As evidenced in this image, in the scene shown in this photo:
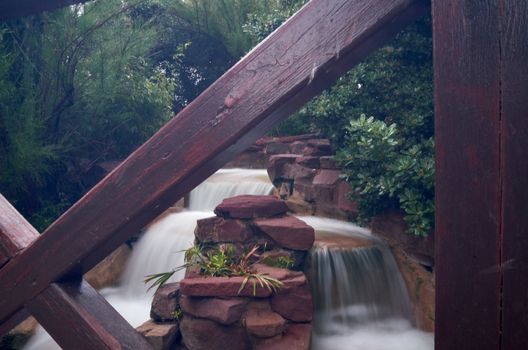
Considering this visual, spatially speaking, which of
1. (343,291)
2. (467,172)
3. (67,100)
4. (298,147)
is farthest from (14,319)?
(298,147)

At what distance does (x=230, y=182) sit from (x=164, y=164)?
6.15 m

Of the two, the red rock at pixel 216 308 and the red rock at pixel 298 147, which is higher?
the red rock at pixel 298 147

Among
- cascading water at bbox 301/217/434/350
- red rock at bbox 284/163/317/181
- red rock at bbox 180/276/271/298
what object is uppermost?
red rock at bbox 284/163/317/181

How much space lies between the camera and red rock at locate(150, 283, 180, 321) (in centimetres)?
374

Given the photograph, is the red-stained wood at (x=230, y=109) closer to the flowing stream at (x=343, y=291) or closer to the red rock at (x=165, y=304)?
the red rock at (x=165, y=304)

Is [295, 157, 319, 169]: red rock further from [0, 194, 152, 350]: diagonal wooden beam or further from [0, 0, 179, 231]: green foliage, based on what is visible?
[0, 194, 152, 350]: diagonal wooden beam

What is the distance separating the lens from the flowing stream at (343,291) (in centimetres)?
410

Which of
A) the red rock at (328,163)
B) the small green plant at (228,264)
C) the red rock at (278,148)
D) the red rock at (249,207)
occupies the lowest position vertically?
the small green plant at (228,264)

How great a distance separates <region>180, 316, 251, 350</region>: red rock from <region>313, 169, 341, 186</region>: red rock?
2932 mm

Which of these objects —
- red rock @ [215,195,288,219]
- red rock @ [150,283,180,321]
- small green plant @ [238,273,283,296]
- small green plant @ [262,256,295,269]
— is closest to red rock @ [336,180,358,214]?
red rock @ [215,195,288,219]

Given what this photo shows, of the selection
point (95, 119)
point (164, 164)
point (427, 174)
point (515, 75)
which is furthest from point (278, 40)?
point (95, 119)

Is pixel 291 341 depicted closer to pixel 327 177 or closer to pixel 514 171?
pixel 514 171

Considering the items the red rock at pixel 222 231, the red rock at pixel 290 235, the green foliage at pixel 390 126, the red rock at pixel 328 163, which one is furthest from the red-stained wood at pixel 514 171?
the red rock at pixel 328 163

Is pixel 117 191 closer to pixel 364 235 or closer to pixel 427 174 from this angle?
pixel 427 174
